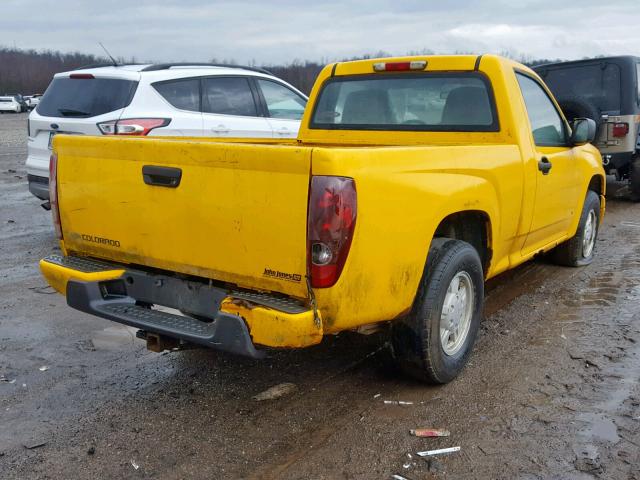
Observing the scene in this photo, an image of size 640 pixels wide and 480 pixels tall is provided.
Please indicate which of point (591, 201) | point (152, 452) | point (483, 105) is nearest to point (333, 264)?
point (152, 452)

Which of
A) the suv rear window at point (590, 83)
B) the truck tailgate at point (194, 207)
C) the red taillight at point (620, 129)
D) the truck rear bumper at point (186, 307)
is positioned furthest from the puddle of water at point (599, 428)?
the red taillight at point (620, 129)

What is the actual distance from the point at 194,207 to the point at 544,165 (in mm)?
2675

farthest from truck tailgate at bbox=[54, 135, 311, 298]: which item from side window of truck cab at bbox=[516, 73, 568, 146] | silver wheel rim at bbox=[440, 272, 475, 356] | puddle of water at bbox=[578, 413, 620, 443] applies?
side window of truck cab at bbox=[516, 73, 568, 146]

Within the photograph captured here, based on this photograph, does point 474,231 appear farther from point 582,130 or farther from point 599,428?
point 582,130

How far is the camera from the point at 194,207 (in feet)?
10.3

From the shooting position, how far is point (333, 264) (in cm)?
285

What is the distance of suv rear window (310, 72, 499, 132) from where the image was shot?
450 centimetres

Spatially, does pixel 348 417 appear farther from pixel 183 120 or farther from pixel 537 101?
pixel 183 120

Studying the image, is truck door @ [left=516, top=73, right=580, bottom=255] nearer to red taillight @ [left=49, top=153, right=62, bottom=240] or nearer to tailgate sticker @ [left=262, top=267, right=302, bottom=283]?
tailgate sticker @ [left=262, top=267, right=302, bottom=283]

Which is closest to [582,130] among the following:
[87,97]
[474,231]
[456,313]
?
[474,231]

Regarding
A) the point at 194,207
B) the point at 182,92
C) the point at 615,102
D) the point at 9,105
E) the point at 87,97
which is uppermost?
the point at 9,105

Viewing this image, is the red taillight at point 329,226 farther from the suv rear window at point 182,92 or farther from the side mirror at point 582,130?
the suv rear window at point 182,92

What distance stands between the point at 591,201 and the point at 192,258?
4.28m

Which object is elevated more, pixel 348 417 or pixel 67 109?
pixel 67 109
